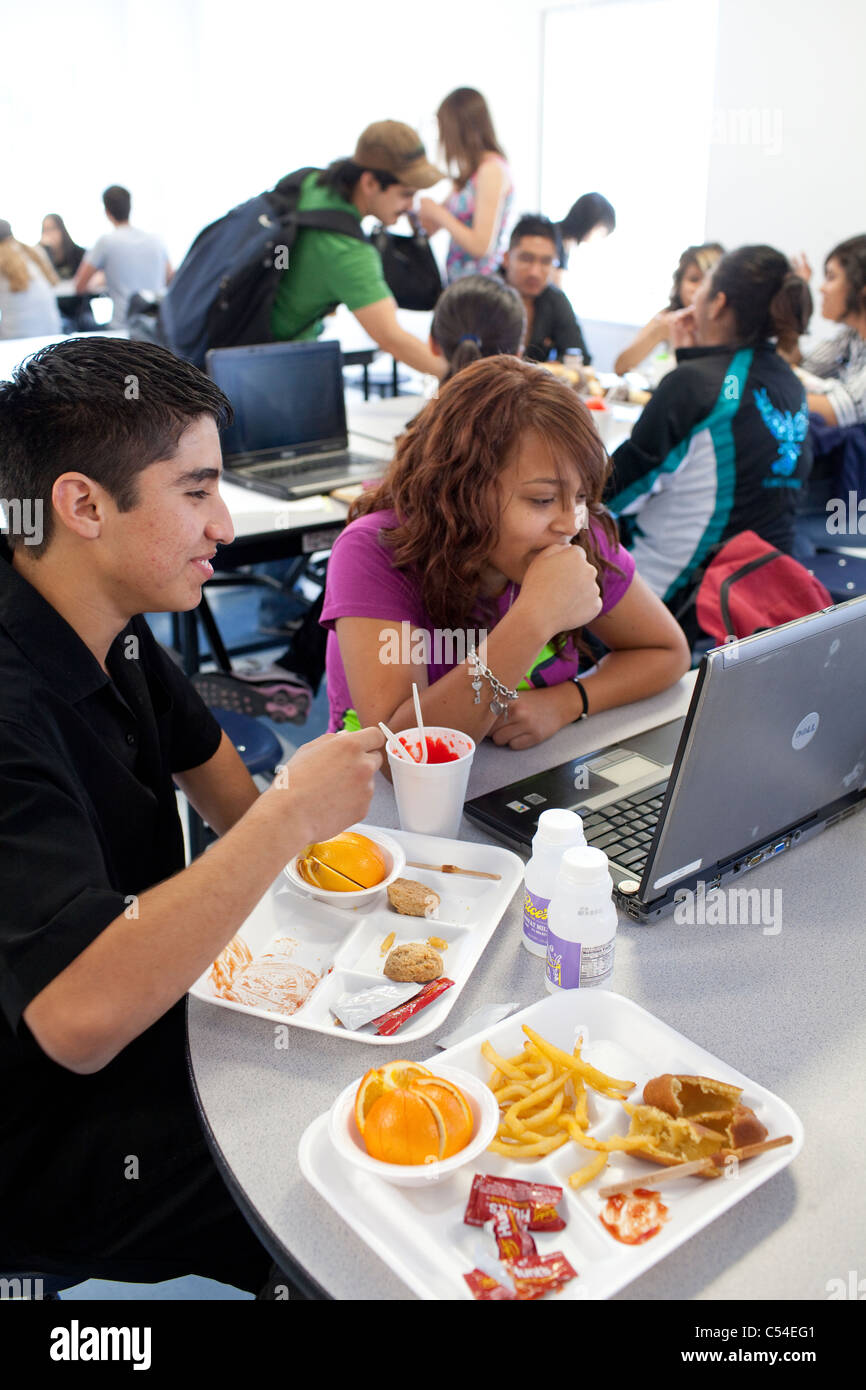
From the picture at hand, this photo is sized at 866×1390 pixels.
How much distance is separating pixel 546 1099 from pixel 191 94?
10549 mm

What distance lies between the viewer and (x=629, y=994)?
→ 107 cm

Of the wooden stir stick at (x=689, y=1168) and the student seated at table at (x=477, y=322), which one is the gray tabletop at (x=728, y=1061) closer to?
the wooden stir stick at (x=689, y=1168)

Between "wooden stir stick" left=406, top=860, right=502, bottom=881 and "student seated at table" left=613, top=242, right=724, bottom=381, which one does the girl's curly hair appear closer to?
"wooden stir stick" left=406, top=860, right=502, bottom=881

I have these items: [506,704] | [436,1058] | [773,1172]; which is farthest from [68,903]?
[506,704]

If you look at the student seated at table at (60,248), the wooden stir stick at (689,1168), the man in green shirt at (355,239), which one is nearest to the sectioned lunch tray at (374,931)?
the wooden stir stick at (689,1168)

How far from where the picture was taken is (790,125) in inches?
210

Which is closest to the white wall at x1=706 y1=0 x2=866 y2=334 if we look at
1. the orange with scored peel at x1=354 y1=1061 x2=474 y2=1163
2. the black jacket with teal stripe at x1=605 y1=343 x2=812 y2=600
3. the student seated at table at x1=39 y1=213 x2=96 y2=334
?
Result: the black jacket with teal stripe at x1=605 y1=343 x2=812 y2=600

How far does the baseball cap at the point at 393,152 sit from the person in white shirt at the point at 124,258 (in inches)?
163

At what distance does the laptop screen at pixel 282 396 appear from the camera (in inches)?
110

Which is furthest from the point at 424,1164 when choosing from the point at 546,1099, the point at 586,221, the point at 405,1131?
the point at 586,221

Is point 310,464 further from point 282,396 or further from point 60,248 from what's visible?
point 60,248

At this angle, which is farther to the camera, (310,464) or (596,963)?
(310,464)

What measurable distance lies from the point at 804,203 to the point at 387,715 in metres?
4.92
